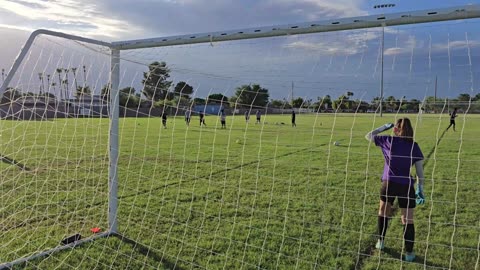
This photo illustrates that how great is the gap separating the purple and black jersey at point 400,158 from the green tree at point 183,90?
2284mm

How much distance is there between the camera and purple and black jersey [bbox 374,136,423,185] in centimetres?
425

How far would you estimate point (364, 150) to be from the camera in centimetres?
1452

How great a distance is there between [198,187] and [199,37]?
3.82 metres

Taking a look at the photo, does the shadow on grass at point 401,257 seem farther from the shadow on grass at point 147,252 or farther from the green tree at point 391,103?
the shadow on grass at point 147,252

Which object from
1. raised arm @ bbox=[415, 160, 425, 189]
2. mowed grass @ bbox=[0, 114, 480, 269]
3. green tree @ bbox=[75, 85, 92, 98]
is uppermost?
green tree @ bbox=[75, 85, 92, 98]

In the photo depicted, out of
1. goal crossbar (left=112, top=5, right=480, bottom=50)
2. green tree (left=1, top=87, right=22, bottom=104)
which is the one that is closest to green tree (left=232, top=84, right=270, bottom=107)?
goal crossbar (left=112, top=5, right=480, bottom=50)

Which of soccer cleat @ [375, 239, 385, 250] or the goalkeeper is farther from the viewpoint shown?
soccer cleat @ [375, 239, 385, 250]

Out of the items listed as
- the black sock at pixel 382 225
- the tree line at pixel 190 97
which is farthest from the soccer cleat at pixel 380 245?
the tree line at pixel 190 97

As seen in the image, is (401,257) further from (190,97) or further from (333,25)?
(190,97)

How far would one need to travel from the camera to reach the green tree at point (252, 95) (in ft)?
13.1

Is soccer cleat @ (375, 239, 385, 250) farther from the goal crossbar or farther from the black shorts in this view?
the goal crossbar

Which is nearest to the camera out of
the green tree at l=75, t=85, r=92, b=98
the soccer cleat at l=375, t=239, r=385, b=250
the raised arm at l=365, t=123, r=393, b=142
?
the raised arm at l=365, t=123, r=393, b=142

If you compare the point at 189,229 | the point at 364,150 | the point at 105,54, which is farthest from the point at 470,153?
the point at 105,54

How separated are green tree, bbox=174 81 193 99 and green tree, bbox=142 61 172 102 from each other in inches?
4.5
